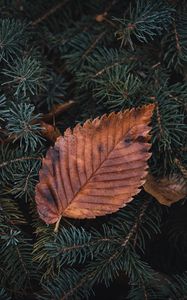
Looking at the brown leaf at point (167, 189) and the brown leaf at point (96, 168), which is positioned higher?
Answer: the brown leaf at point (96, 168)

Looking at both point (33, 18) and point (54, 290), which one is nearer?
point (54, 290)

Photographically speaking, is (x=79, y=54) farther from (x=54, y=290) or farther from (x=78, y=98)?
(x=54, y=290)

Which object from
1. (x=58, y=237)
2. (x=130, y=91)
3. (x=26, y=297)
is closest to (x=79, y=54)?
(x=130, y=91)

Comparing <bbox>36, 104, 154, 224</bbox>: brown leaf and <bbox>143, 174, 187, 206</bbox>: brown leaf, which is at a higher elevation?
<bbox>36, 104, 154, 224</bbox>: brown leaf

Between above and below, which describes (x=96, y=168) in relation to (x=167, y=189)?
above
